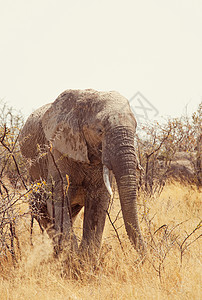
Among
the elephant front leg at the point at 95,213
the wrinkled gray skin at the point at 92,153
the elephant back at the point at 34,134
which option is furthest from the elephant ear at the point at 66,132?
the elephant front leg at the point at 95,213

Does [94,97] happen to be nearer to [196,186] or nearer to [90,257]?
[90,257]

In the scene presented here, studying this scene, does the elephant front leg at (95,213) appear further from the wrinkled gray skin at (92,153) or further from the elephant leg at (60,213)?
the elephant leg at (60,213)

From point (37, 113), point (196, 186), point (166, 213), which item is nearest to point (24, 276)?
point (37, 113)

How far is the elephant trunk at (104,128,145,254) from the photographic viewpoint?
3.61 metres

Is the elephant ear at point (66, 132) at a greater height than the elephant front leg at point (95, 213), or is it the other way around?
the elephant ear at point (66, 132)

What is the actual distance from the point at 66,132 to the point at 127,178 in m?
1.02

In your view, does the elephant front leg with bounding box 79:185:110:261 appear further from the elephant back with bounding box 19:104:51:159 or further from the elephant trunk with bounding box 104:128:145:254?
the elephant back with bounding box 19:104:51:159

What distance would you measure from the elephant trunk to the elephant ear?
1.60 feet

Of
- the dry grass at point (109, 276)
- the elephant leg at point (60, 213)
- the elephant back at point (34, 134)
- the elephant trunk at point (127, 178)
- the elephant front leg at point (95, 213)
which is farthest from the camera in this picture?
the elephant back at point (34, 134)

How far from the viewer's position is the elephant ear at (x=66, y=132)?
410 cm

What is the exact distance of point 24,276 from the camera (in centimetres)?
375

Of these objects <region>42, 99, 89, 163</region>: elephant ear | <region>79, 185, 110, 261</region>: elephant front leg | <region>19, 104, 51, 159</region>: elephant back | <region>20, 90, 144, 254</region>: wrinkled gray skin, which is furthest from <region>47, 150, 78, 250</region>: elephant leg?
<region>19, 104, 51, 159</region>: elephant back

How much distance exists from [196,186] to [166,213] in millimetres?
3855

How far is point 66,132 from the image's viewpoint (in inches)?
167
